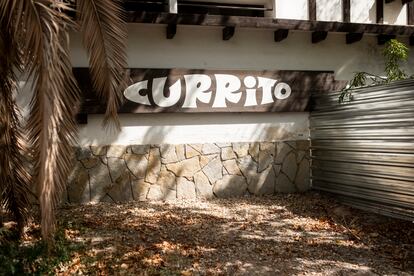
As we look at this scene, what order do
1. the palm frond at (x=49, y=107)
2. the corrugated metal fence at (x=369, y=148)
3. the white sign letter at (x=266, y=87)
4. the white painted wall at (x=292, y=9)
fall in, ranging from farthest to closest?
the white painted wall at (x=292, y=9), the white sign letter at (x=266, y=87), the corrugated metal fence at (x=369, y=148), the palm frond at (x=49, y=107)

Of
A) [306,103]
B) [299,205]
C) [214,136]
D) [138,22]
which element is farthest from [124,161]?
[306,103]

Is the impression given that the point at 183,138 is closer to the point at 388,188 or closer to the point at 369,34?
the point at 388,188

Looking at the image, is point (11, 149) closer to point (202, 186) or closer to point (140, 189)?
point (140, 189)

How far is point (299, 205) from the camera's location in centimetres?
732

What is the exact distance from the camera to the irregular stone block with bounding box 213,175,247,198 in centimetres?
781

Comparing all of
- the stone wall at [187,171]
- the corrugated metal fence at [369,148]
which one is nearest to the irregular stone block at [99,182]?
the stone wall at [187,171]

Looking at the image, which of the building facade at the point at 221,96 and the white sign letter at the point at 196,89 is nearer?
the building facade at the point at 221,96

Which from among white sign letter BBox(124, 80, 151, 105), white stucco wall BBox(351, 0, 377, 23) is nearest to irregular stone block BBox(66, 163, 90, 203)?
white sign letter BBox(124, 80, 151, 105)

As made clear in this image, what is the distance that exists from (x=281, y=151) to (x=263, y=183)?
73 cm

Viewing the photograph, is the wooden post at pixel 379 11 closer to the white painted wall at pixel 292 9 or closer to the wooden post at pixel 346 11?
the wooden post at pixel 346 11

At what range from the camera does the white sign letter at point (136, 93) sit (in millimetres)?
7199

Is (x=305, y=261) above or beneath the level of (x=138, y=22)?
beneath

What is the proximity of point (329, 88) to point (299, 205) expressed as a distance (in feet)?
8.38

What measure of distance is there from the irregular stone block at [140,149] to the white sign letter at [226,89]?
1.48 meters
